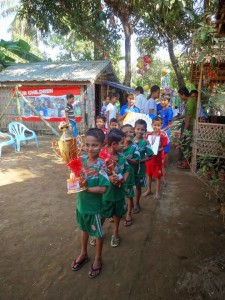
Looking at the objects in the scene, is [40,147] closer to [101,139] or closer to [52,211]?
[52,211]

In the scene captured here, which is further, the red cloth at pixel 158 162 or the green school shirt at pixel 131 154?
the red cloth at pixel 158 162

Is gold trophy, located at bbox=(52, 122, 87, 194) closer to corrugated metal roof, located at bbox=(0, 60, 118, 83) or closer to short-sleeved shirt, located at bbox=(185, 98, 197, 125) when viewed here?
short-sleeved shirt, located at bbox=(185, 98, 197, 125)

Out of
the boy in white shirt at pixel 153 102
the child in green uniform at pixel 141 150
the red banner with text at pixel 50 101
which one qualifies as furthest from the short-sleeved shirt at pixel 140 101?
the red banner with text at pixel 50 101

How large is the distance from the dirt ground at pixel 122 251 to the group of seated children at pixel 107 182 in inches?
5.8

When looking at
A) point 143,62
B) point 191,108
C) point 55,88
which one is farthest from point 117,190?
point 143,62

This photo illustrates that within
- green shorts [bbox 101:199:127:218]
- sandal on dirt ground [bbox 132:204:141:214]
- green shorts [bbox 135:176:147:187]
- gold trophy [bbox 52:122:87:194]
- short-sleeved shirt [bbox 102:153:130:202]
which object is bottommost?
sandal on dirt ground [bbox 132:204:141:214]

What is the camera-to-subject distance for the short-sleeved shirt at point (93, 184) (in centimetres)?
219

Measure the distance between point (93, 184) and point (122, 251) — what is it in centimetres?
101

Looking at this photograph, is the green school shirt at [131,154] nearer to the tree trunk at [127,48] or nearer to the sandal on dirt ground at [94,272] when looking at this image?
the sandal on dirt ground at [94,272]

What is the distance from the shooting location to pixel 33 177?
206 inches

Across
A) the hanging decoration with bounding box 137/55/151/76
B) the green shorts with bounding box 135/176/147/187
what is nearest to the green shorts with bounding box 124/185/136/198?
the green shorts with bounding box 135/176/147/187

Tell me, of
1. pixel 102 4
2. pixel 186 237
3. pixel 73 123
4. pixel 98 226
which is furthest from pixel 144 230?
pixel 102 4

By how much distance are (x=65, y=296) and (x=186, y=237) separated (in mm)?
1526

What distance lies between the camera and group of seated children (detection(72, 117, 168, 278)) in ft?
7.27
